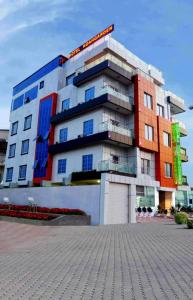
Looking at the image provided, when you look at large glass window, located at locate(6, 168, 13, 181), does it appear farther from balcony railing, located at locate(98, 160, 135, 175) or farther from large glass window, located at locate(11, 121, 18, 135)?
balcony railing, located at locate(98, 160, 135, 175)

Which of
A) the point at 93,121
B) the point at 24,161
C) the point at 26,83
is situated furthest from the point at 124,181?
the point at 26,83

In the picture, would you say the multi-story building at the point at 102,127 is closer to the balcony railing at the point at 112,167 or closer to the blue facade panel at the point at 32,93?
the balcony railing at the point at 112,167

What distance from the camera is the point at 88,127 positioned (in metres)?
31.7

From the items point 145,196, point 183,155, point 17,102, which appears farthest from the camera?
point 17,102

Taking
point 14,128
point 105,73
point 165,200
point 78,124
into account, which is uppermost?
point 105,73

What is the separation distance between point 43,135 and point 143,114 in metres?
13.6

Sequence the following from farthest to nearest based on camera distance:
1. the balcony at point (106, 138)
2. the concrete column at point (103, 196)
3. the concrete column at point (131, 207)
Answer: the balcony at point (106, 138)
the concrete column at point (131, 207)
the concrete column at point (103, 196)

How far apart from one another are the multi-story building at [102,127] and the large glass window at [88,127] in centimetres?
12

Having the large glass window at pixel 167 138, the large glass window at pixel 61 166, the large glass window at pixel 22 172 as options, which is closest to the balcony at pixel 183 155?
the large glass window at pixel 167 138

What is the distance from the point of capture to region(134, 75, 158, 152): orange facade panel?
101 feet

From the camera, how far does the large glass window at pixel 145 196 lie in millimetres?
29250

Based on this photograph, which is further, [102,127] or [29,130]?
[29,130]

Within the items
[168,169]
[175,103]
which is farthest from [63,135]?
[175,103]

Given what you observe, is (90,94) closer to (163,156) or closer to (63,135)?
(63,135)
